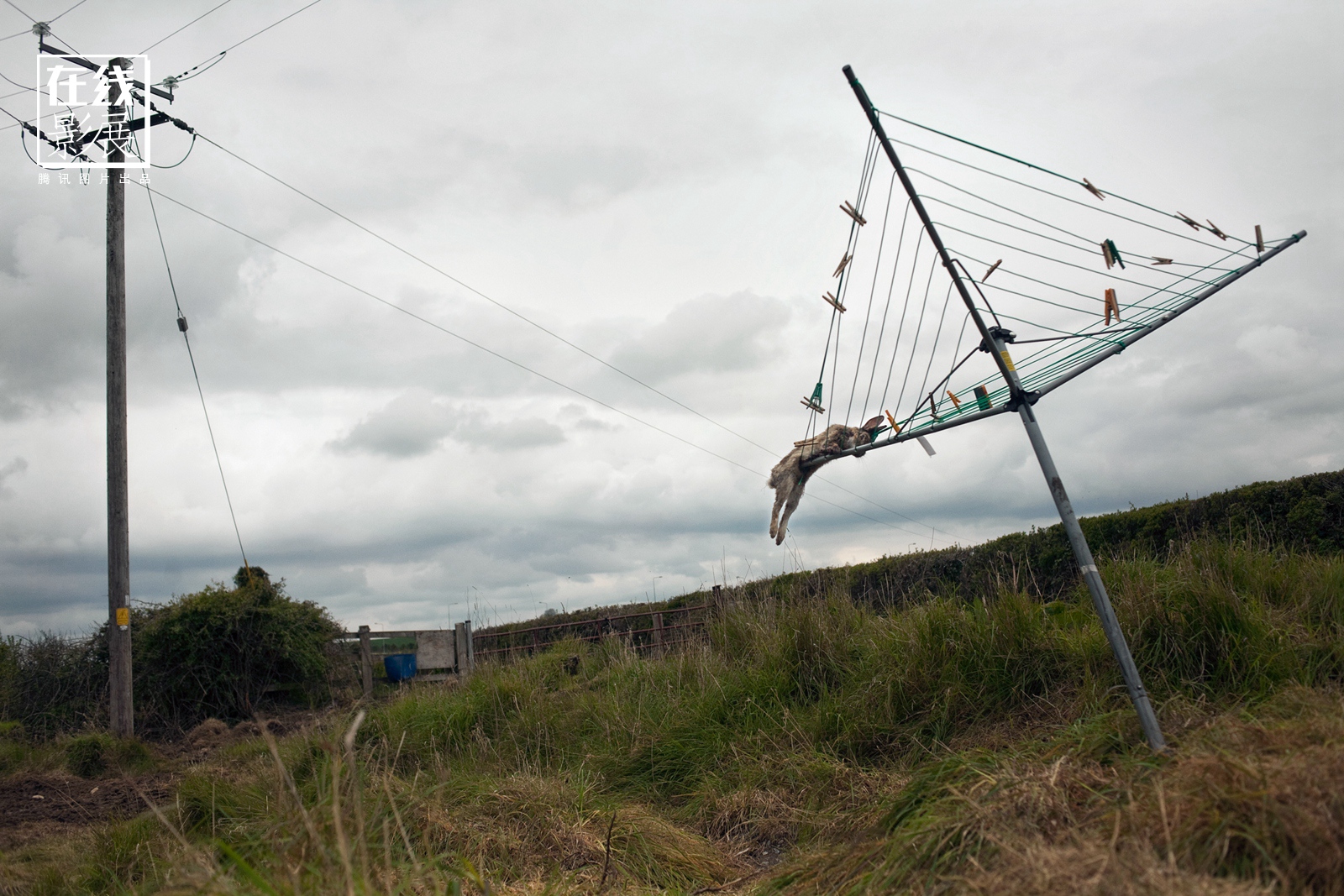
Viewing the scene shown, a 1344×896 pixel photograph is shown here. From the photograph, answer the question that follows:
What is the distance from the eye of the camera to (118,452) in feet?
34.3

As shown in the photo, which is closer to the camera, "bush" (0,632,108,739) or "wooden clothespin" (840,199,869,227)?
"wooden clothespin" (840,199,869,227)

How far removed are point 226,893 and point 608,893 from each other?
2.47m

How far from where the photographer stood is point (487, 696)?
8109mm

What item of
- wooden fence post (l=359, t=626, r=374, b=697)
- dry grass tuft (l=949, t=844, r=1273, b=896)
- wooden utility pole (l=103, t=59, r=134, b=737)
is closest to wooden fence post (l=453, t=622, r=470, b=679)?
wooden fence post (l=359, t=626, r=374, b=697)

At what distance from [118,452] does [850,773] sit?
967cm

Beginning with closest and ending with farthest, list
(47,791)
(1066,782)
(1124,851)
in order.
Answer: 1. (1124,851)
2. (1066,782)
3. (47,791)

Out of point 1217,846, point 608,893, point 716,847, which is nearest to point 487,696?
point 716,847

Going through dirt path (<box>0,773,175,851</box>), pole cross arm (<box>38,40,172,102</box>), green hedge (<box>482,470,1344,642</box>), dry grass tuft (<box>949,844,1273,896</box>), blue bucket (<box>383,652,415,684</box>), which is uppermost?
pole cross arm (<box>38,40,172,102</box>)

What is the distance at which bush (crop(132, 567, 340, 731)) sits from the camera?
1151 cm

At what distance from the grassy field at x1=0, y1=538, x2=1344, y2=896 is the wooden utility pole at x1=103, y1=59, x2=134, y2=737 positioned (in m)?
3.15

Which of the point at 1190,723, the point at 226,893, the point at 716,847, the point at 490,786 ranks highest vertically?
the point at 226,893

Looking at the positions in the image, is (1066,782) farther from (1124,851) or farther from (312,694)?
(312,694)

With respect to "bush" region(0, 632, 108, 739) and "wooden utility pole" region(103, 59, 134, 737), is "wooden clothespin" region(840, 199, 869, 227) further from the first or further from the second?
"bush" region(0, 632, 108, 739)

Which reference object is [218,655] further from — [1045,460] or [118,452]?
[1045,460]
